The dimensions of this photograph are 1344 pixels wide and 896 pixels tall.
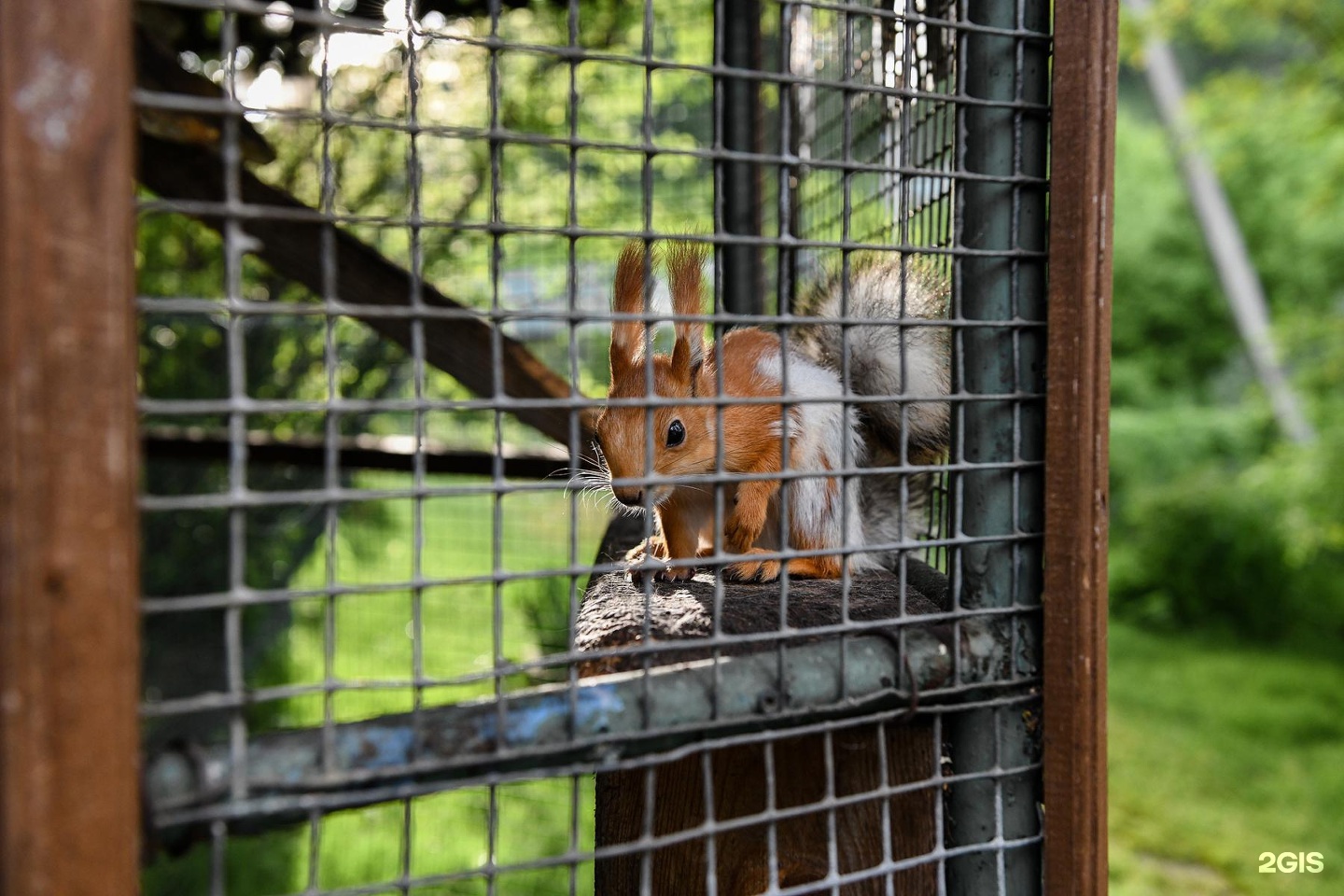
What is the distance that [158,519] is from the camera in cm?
378

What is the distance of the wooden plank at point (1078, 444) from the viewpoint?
3.50ft

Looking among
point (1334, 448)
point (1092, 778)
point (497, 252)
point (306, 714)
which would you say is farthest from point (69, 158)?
point (1334, 448)

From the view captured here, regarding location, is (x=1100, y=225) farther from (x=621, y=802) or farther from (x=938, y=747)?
(x=621, y=802)

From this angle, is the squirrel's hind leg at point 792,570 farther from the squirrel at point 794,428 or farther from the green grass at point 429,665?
the green grass at point 429,665

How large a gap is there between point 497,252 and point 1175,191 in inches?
360

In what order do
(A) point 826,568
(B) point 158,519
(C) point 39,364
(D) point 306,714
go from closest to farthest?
1. (C) point 39,364
2. (A) point 826,568
3. (B) point 158,519
4. (D) point 306,714

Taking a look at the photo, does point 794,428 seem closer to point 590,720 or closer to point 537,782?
point 590,720

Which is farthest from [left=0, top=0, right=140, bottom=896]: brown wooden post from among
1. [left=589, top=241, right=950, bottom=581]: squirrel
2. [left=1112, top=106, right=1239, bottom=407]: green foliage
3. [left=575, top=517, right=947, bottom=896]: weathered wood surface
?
[left=1112, top=106, right=1239, bottom=407]: green foliage

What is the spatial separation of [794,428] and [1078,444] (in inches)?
22.5

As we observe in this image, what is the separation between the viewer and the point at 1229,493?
6.24 meters

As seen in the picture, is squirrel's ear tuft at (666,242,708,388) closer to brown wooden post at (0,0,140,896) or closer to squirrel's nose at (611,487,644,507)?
squirrel's nose at (611,487,644,507)

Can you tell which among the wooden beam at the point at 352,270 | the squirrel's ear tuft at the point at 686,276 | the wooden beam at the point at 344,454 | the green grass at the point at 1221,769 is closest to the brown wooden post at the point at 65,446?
the squirrel's ear tuft at the point at 686,276

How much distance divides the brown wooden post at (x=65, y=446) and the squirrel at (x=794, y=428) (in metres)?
0.78

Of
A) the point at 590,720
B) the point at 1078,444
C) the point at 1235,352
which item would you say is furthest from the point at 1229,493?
the point at 590,720
